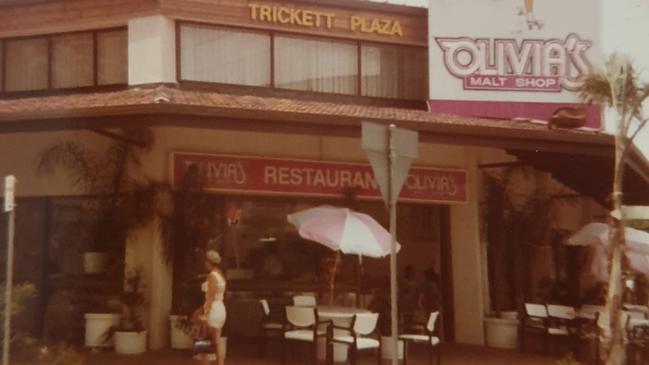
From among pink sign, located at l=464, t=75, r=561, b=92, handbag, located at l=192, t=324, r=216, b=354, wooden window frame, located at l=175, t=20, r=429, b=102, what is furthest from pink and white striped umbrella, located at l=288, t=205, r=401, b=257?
pink sign, located at l=464, t=75, r=561, b=92

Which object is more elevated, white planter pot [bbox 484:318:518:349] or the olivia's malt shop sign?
the olivia's malt shop sign

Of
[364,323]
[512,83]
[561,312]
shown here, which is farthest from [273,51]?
[561,312]

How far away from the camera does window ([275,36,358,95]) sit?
53.7 ft

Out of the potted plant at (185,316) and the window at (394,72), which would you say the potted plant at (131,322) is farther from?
the window at (394,72)

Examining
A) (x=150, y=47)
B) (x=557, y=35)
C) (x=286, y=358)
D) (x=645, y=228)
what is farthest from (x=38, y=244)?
(x=645, y=228)

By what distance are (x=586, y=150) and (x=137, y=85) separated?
779 cm

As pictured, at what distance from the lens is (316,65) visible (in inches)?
656

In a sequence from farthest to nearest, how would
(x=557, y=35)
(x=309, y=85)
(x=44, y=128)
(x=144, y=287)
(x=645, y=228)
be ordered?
1. (x=645, y=228)
2. (x=557, y=35)
3. (x=309, y=85)
4. (x=144, y=287)
5. (x=44, y=128)

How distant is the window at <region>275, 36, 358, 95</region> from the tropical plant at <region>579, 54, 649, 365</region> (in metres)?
5.80

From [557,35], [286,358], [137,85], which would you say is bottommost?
[286,358]

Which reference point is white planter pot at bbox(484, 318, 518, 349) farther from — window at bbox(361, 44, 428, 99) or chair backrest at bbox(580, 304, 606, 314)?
window at bbox(361, 44, 428, 99)

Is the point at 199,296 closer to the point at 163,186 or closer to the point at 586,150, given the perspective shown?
the point at 163,186

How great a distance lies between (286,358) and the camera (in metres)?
13.6

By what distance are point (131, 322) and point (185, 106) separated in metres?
3.97
